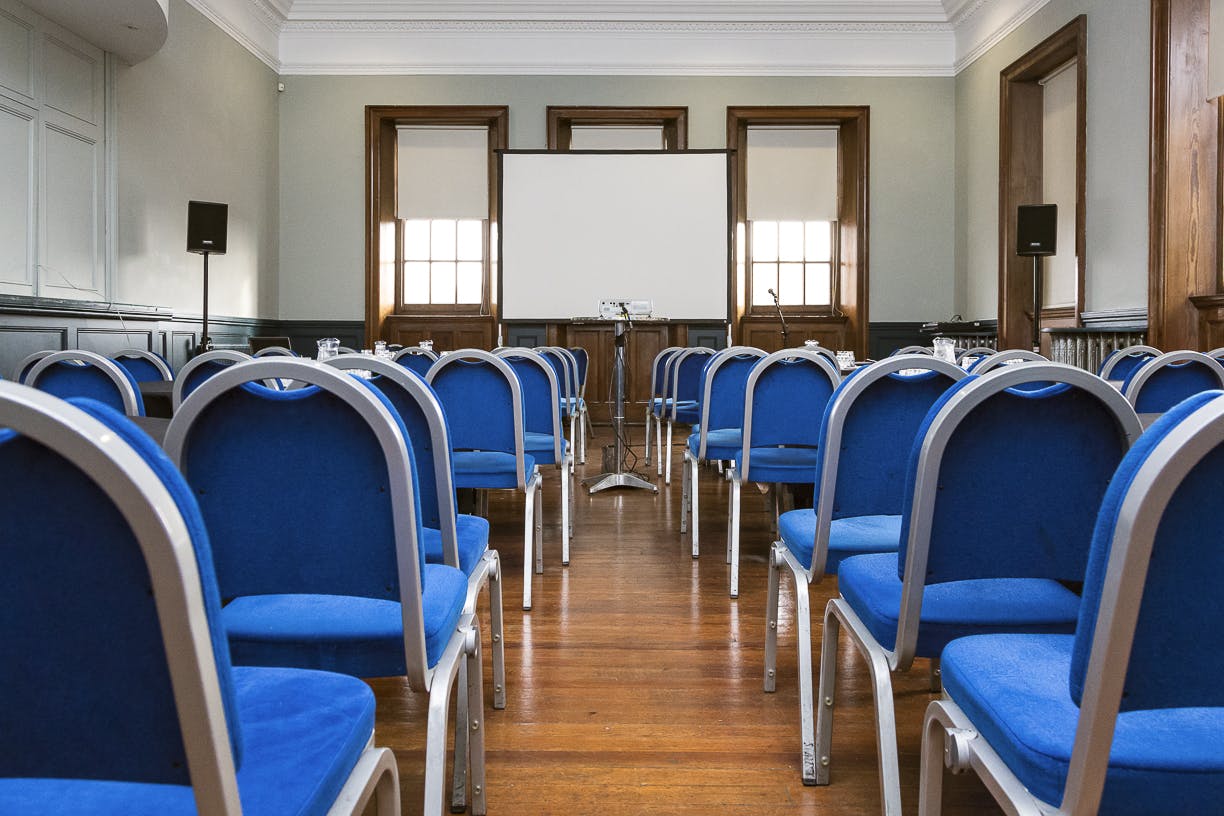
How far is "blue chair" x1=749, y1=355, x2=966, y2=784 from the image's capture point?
1.72m

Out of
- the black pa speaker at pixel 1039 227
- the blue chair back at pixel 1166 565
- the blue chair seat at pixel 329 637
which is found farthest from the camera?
the black pa speaker at pixel 1039 227

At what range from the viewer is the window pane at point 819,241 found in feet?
31.7

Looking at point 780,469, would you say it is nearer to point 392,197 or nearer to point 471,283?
point 471,283

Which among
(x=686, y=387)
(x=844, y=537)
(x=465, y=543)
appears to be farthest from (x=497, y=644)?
(x=686, y=387)

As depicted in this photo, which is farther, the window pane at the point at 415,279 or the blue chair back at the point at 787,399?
the window pane at the point at 415,279

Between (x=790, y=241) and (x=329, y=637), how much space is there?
8920mm

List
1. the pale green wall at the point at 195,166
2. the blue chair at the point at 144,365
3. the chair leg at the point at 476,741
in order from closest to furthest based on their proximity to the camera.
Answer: the chair leg at the point at 476,741 < the blue chair at the point at 144,365 < the pale green wall at the point at 195,166

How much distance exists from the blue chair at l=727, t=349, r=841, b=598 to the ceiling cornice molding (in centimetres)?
609

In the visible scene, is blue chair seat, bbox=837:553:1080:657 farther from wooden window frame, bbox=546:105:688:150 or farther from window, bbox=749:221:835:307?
window, bbox=749:221:835:307

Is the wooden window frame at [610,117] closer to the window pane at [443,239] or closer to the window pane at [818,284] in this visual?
the window pane at [443,239]

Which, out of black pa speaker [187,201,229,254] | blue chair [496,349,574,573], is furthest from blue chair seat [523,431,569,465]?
black pa speaker [187,201,229,254]

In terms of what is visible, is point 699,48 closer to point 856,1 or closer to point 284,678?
point 856,1

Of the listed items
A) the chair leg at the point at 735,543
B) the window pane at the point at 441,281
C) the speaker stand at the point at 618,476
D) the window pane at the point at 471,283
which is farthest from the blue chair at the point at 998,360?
the window pane at the point at 441,281

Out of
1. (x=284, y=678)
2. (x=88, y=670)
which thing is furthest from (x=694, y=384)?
(x=88, y=670)
